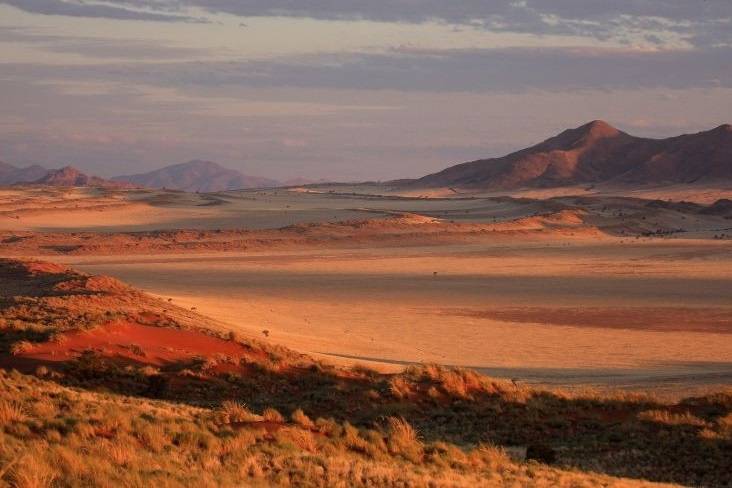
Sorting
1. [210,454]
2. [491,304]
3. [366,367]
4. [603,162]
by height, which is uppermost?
[603,162]

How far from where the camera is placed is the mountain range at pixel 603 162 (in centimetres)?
15088

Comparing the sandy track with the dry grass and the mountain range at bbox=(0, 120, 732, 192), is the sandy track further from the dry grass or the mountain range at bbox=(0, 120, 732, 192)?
the mountain range at bbox=(0, 120, 732, 192)

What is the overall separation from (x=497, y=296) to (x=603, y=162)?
441ft

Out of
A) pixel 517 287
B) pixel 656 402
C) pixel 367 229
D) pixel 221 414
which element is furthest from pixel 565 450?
pixel 367 229

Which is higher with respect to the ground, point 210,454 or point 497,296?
point 210,454

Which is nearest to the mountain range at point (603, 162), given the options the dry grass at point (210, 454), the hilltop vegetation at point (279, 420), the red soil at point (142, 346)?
the red soil at point (142, 346)

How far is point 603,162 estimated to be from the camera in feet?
555

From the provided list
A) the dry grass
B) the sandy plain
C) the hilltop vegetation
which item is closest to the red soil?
the hilltop vegetation

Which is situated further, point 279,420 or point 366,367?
point 366,367

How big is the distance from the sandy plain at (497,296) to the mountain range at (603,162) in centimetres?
7055

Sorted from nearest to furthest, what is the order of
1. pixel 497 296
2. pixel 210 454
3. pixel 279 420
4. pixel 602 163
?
1. pixel 210 454
2. pixel 279 420
3. pixel 497 296
4. pixel 602 163

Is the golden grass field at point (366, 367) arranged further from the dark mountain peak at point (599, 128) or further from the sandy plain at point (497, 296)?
the dark mountain peak at point (599, 128)

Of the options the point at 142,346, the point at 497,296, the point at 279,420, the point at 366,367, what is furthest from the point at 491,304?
the point at 279,420

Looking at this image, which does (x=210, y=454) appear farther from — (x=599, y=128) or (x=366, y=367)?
(x=599, y=128)
